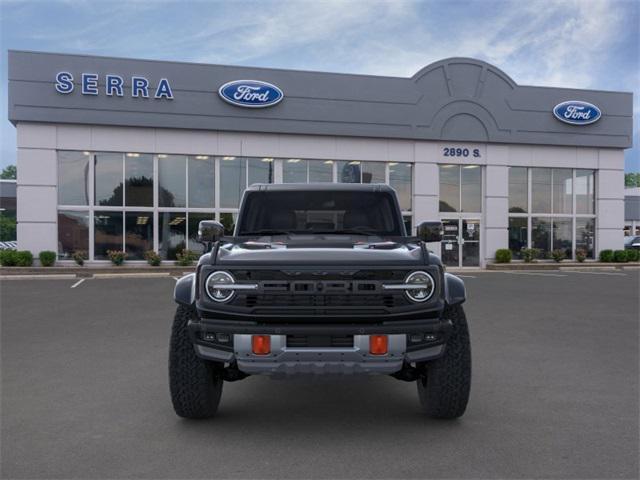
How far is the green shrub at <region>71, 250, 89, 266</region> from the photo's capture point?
20531 mm

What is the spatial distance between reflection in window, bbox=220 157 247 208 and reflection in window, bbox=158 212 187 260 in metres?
1.78

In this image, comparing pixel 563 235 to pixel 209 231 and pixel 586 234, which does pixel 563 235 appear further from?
pixel 209 231

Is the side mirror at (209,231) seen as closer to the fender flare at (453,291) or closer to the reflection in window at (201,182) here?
the fender flare at (453,291)

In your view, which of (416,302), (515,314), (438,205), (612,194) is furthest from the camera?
(612,194)

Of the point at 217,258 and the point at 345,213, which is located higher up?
the point at 345,213

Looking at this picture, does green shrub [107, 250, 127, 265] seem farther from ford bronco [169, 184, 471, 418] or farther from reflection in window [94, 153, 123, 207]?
ford bronco [169, 184, 471, 418]

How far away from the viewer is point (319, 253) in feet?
13.1

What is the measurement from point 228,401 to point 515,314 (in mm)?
6861

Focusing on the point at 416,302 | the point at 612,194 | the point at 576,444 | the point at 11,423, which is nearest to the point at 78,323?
the point at 11,423

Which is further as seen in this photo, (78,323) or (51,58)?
(51,58)

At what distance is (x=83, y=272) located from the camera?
19.6 m

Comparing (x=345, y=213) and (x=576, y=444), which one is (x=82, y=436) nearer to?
(x=345, y=213)

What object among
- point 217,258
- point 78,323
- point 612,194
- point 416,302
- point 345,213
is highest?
point 612,194

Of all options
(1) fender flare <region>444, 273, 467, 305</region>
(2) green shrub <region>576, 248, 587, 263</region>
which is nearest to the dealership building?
(2) green shrub <region>576, 248, 587, 263</region>
